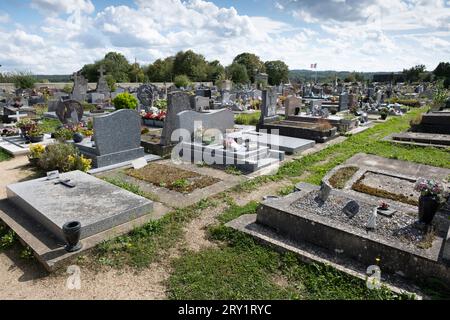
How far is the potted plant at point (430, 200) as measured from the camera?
487 centimetres

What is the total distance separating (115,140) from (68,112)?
562 cm

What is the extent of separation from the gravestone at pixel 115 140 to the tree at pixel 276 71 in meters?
65.4

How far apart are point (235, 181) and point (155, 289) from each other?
4335 mm

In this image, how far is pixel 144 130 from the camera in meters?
12.8

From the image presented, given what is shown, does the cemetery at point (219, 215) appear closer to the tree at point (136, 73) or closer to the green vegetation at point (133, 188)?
the green vegetation at point (133, 188)

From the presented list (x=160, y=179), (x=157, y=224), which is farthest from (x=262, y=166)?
(x=157, y=224)

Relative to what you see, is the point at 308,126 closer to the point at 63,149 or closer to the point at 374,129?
the point at 374,129

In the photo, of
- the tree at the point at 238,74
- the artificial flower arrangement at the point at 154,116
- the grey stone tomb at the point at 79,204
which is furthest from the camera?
the tree at the point at 238,74

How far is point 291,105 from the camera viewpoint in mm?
17078

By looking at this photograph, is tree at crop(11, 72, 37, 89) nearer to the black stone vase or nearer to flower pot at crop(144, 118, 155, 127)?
flower pot at crop(144, 118, 155, 127)

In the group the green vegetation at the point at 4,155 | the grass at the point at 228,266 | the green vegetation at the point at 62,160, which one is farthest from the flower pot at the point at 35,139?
the grass at the point at 228,266

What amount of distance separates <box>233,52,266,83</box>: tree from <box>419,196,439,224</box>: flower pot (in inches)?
2643

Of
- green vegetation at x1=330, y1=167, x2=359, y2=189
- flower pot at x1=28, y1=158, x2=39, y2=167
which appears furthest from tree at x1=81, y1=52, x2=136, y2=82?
green vegetation at x1=330, y1=167, x2=359, y2=189
